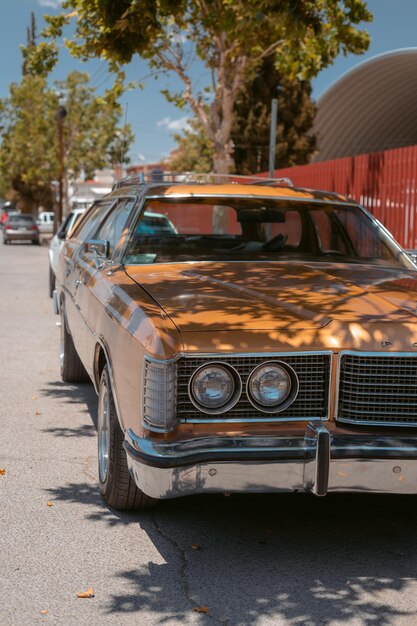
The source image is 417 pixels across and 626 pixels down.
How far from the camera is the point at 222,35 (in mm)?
20031

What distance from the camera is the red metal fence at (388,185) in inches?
513

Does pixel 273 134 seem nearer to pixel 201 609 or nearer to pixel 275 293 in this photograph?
pixel 275 293

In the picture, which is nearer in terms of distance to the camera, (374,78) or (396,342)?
(396,342)

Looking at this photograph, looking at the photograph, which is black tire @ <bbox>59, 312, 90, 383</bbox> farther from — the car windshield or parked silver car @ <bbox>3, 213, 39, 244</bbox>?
parked silver car @ <bbox>3, 213, 39, 244</bbox>

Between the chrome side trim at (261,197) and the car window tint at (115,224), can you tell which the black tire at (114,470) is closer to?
the car window tint at (115,224)

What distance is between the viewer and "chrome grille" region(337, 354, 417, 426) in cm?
383

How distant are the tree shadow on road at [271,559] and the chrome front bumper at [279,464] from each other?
1.33 feet

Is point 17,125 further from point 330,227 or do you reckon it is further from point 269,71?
point 330,227

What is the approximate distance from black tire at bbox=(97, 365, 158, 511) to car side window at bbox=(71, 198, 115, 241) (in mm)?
2378

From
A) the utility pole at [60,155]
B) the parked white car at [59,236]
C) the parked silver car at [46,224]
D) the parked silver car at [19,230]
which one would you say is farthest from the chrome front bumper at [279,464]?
the parked silver car at [46,224]

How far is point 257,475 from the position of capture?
144 inches

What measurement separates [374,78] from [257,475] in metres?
34.6

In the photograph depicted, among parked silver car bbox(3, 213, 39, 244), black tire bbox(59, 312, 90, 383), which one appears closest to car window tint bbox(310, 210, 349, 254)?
black tire bbox(59, 312, 90, 383)

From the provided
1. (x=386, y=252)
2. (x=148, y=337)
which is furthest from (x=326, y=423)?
(x=386, y=252)
